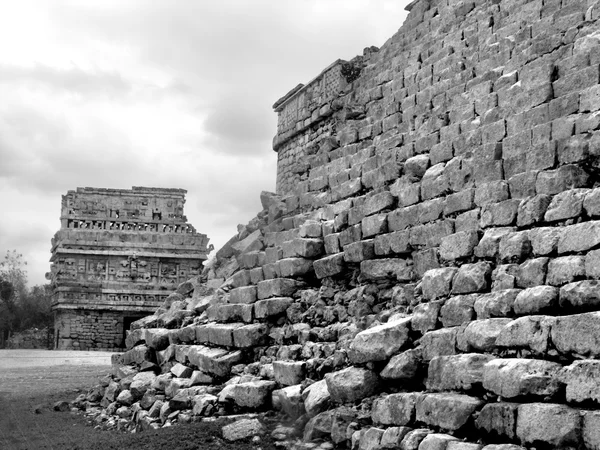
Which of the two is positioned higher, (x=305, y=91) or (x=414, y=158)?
(x=305, y=91)

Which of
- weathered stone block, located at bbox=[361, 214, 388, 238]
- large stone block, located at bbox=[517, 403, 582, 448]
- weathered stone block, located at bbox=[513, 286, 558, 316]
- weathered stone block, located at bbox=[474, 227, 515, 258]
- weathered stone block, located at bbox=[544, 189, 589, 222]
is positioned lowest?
large stone block, located at bbox=[517, 403, 582, 448]

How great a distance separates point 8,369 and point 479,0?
14.3 metres

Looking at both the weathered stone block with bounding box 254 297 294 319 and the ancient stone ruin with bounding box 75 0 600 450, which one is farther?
the weathered stone block with bounding box 254 297 294 319

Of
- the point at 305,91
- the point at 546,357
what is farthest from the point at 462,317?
the point at 305,91

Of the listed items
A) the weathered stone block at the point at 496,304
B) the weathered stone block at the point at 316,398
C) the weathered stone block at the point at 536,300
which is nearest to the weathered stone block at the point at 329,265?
the weathered stone block at the point at 316,398

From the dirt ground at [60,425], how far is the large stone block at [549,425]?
270cm

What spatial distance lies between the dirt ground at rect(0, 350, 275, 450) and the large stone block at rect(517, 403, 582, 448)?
2703mm

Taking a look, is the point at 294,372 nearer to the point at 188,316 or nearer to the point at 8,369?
the point at 188,316

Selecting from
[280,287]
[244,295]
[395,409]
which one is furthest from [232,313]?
[395,409]

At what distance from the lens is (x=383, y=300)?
7.85 meters

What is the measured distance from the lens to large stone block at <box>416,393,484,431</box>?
5098 millimetres

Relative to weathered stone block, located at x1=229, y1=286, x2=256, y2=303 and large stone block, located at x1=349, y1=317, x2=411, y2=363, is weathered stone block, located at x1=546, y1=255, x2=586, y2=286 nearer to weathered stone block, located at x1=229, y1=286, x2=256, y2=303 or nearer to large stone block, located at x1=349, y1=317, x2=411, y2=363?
large stone block, located at x1=349, y1=317, x2=411, y2=363

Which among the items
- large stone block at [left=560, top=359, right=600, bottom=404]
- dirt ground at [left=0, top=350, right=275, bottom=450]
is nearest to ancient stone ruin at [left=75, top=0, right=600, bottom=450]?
large stone block at [left=560, top=359, right=600, bottom=404]

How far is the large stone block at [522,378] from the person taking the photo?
471 centimetres
